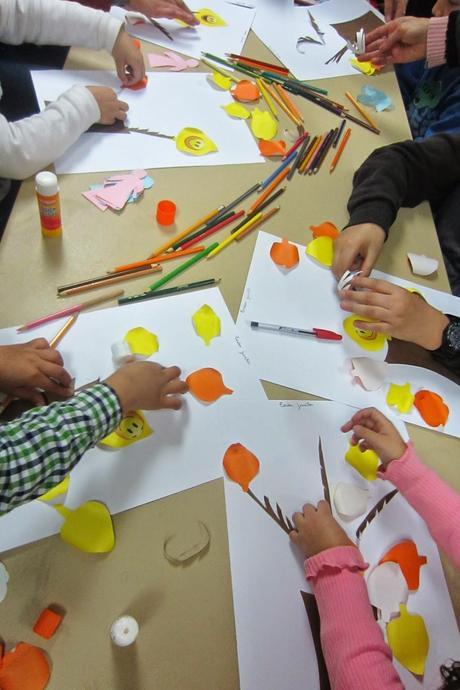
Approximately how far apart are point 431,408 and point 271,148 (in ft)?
2.02

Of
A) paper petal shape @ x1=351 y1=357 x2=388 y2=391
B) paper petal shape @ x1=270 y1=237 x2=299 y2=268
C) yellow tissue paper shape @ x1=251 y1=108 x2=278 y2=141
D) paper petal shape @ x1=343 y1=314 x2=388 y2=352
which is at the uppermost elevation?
yellow tissue paper shape @ x1=251 y1=108 x2=278 y2=141

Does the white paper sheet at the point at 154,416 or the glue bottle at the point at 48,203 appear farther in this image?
the glue bottle at the point at 48,203

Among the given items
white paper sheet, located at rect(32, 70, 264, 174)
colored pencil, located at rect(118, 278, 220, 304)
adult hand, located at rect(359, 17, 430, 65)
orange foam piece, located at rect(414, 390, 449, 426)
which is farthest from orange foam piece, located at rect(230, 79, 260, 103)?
orange foam piece, located at rect(414, 390, 449, 426)

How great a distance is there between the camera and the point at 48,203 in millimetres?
816

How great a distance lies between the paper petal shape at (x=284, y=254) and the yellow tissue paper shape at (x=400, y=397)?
28 centimetres

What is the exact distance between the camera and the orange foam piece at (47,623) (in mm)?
564

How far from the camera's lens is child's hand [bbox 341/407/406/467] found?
2.45 ft

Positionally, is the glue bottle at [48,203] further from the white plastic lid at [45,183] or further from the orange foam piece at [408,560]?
the orange foam piece at [408,560]

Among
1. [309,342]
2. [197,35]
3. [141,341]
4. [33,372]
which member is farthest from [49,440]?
[197,35]

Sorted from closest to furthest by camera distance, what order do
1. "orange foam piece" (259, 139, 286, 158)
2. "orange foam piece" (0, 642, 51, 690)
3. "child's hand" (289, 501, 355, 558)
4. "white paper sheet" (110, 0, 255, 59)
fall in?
"orange foam piece" (0, 642, 51, 690), "child's hand" (289, 501, 355, 558), "orange foam piece" (259, 139, 286, 158), "white paper sheet" (110, 0, 255, 59)

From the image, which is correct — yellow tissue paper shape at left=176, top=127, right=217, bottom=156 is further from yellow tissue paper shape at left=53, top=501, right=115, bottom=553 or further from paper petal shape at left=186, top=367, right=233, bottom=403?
yellow tissue paper shape at left=53, top=501, right=115, bottom=553

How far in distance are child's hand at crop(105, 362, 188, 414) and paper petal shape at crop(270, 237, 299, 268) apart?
1.00 ft

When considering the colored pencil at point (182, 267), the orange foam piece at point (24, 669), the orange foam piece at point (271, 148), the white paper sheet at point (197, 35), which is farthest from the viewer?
the white paper sheet at point (197, 35)

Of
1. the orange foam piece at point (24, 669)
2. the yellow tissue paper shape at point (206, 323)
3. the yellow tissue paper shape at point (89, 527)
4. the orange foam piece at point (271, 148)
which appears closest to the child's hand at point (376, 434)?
the yellow tissue paper shape at point (206, 323)
